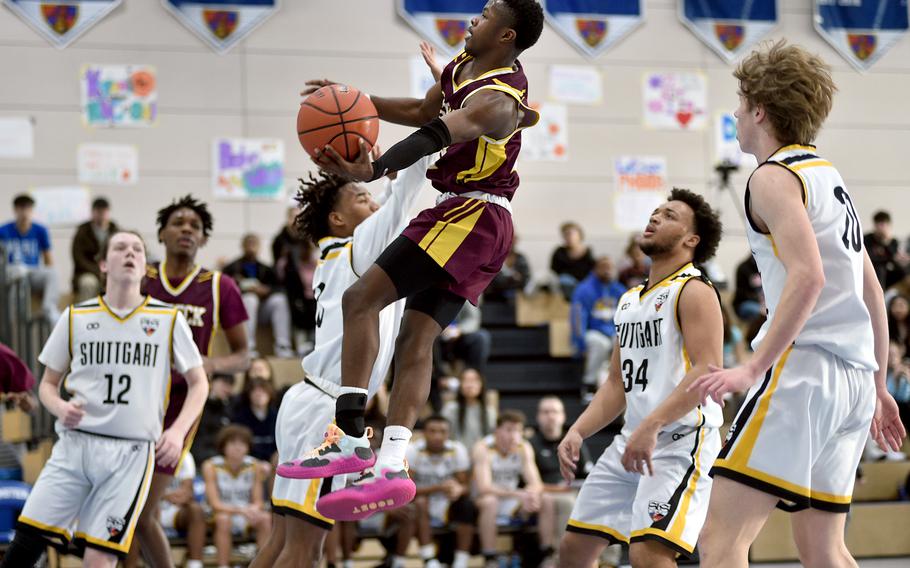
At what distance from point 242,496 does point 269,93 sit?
690 cm

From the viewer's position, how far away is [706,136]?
51.8ft

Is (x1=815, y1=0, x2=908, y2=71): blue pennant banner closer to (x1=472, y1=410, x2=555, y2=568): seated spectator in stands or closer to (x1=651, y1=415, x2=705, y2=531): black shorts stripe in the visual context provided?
(x1=472, y1=410, x2=555, y2=568): seated spectator in stands

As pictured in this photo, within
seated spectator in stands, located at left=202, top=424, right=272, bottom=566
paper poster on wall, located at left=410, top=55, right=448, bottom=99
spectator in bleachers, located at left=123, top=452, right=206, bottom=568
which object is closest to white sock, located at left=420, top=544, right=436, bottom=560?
seated spectator in stands, located at left=202, top=424, right=272, bottom=566

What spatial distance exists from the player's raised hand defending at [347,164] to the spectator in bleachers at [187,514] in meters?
5.30

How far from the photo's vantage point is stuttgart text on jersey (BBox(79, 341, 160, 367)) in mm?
5555

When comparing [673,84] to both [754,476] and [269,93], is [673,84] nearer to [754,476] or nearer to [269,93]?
[269,93]

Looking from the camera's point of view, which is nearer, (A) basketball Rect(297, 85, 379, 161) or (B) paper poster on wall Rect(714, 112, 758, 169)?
(A) basketball Rect(297, 85, 379, 161)

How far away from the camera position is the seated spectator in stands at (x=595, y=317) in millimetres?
12375

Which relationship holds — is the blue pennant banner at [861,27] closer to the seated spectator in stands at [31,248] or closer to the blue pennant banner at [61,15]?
the blue pennant banner at [61,15]

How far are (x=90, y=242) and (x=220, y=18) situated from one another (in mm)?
3723

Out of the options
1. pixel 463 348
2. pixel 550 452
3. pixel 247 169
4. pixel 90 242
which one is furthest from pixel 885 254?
pixel 90 242

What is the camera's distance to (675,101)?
51.5ft

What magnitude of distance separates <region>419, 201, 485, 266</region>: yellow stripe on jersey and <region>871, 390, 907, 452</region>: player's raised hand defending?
1610mm

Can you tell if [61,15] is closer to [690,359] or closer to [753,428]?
[690,359]
